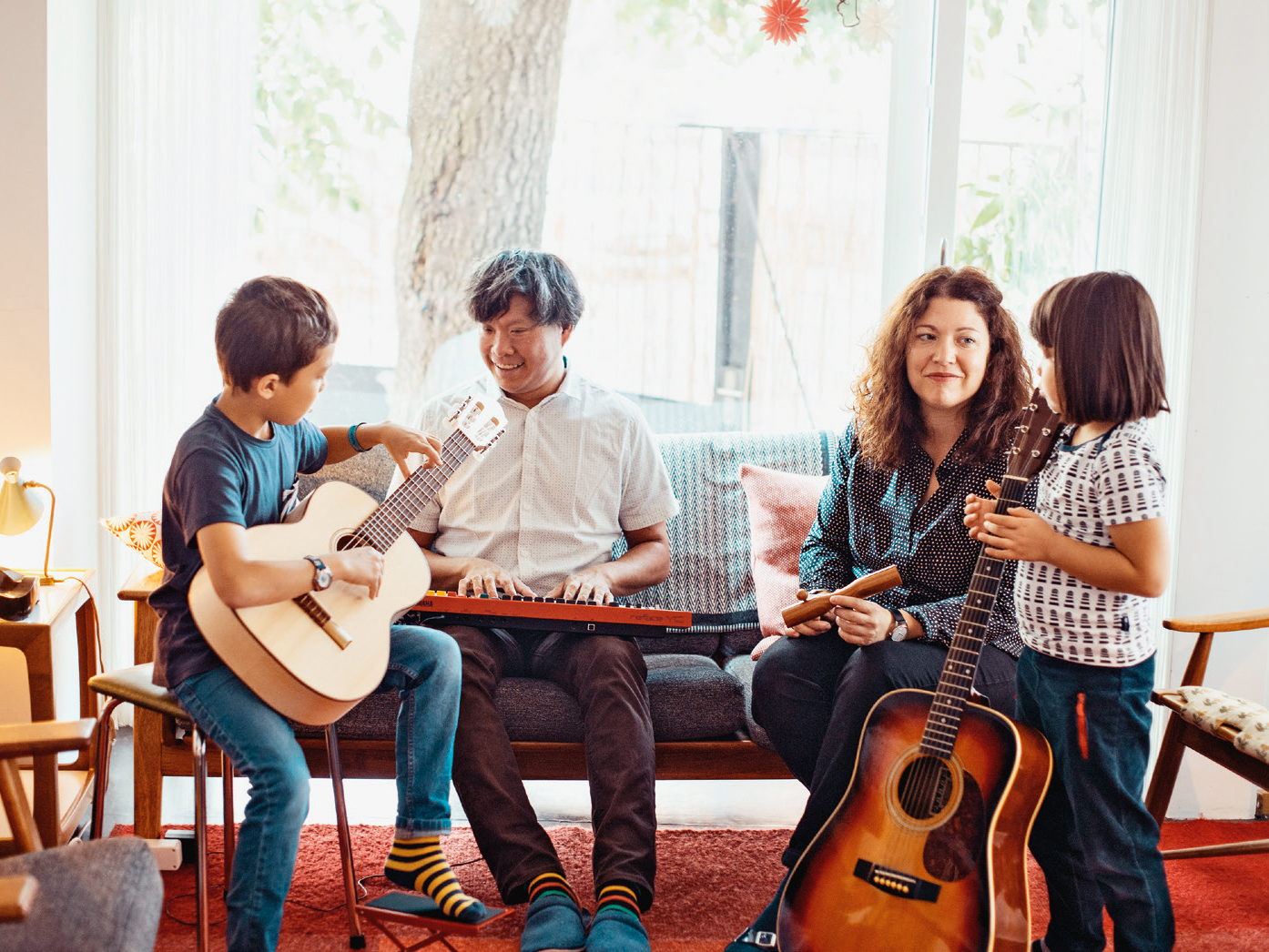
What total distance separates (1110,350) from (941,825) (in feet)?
2.68

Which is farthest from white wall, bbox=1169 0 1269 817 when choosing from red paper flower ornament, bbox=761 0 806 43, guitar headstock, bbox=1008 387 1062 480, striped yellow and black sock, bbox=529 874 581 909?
striped yellow and black sock, bbox=529 874 581 909

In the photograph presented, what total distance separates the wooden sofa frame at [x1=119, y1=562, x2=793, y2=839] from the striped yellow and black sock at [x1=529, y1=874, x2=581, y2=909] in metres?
0.28

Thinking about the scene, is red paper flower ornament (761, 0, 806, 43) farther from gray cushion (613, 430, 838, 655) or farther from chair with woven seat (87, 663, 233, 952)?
chair with woven seat (87, 663, 233, 952)

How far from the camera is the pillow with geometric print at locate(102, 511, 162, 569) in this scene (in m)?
2.25

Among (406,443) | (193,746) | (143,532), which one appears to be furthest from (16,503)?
(406,443)

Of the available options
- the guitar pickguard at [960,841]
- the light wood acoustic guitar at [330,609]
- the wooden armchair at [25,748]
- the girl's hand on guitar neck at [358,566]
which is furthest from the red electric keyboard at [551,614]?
the wooden armchair at [25,748]

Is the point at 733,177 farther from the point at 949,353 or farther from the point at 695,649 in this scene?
the point at 695,649

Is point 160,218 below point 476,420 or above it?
above

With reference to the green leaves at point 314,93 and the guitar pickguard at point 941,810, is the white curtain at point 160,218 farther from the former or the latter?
the guitar pickguard at point 941,810

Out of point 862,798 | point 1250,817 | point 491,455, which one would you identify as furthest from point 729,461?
point 1250,817

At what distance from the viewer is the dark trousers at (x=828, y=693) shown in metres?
1.90

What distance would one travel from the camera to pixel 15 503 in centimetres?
227

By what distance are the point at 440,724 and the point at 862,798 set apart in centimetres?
74

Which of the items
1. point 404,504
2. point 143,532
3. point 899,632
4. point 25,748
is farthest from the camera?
point 143,532
